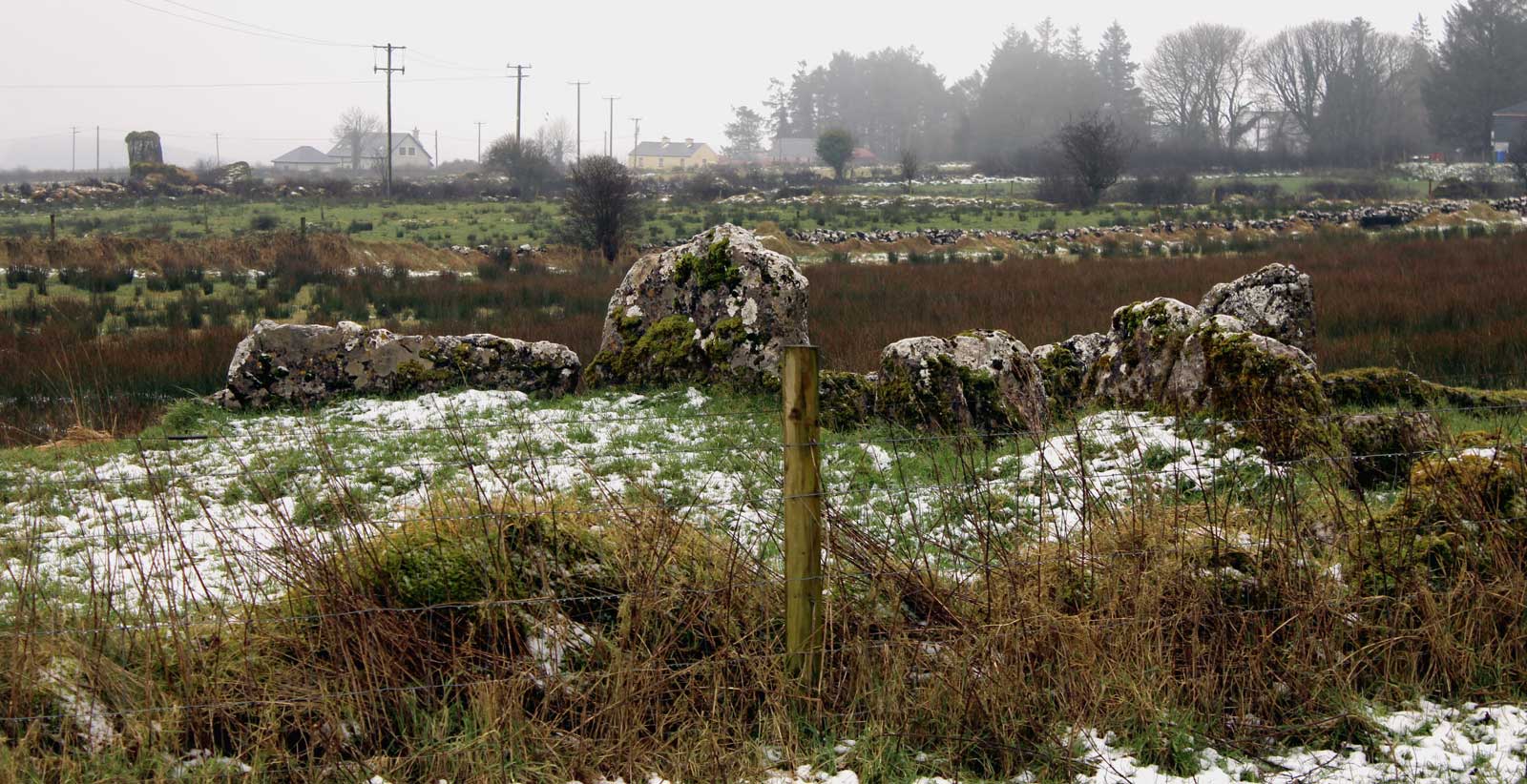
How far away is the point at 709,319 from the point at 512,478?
6321 millimetres

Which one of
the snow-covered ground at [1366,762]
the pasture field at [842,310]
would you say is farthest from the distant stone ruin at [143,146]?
the snow-covered ground at [1366,762]

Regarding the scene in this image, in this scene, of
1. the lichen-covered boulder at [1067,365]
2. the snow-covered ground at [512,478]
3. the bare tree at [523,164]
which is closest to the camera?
the snow-covered ground at [512,478]

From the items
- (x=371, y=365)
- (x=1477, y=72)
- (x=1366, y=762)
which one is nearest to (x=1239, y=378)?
(x=1366, y=762)

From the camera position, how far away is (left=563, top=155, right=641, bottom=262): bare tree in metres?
30.0

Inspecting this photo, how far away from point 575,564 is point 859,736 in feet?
4.12

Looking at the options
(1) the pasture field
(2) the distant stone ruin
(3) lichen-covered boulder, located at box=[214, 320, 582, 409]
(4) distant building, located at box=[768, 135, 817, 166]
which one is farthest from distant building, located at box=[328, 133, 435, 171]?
(3) lichen-covered boulder, located at box=[214, 320, 582, 409]

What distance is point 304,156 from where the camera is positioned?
145 meters

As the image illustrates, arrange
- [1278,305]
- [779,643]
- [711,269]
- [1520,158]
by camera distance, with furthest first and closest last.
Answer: [1520,158]
[711,269]
[1278,305]
[779,643]

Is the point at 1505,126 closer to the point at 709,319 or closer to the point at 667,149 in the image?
the point at 709,319

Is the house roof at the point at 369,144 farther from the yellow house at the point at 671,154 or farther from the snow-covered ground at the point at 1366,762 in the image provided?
the snow-covered ground at the point at 1366,762

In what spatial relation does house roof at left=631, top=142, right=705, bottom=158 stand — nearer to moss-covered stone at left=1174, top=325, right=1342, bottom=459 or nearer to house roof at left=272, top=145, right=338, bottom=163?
house roof at left=272, top=145, right=338, bottom=163

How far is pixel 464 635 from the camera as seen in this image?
13.6ft

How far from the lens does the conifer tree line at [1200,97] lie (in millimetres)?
83312

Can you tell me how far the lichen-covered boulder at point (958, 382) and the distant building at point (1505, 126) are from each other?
268ft
